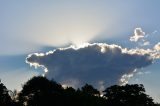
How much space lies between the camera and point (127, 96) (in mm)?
181000

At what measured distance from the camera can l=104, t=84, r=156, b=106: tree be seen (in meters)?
178

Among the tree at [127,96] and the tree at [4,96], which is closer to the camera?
the tree at [4,96]

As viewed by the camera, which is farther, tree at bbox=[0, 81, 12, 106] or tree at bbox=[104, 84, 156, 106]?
tree at bbox=[104, 84, 156, 106]

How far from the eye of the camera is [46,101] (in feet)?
451

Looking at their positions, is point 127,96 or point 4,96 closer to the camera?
point 4,96

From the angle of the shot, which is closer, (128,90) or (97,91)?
(128,90)

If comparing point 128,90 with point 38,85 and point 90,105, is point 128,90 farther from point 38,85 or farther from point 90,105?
point 90,105

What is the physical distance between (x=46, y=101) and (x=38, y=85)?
145 ft

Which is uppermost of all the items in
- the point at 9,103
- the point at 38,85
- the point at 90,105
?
the point at 38,85

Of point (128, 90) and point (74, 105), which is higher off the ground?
point (128, 90)

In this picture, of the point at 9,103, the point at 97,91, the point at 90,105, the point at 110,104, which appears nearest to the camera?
the point at 90,105

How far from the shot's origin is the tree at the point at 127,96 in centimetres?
17788

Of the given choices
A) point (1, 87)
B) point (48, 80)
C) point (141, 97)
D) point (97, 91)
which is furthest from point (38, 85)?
point (141, 97)

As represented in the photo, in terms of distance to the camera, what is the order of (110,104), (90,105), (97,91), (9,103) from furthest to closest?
(97,91)
(110,104)
(9,103)
(90,105)
